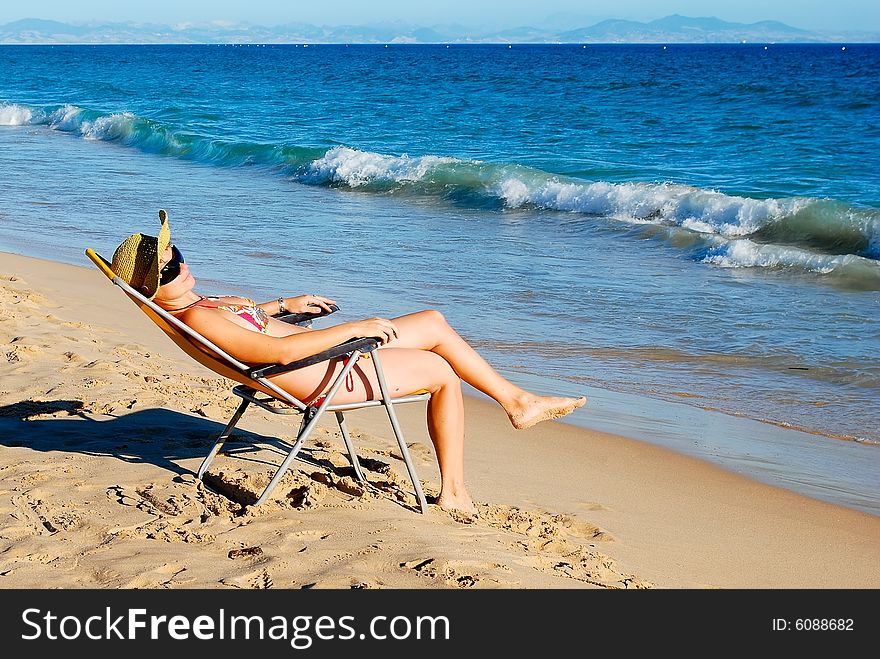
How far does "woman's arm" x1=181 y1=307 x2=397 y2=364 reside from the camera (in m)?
3.91

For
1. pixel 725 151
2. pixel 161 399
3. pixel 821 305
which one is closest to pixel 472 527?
pixel 161 399

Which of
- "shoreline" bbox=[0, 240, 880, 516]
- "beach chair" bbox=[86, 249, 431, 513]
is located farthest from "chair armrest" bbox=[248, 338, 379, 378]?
"shoreline" bbox=[0, 240, 880, 516]

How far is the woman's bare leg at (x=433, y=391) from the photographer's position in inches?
163

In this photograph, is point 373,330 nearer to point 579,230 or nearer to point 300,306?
point 300,306

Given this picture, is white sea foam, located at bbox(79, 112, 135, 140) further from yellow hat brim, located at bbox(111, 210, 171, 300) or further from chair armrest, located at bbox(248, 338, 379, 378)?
chair armrest, located at bbox(248, 338, 379, 378)

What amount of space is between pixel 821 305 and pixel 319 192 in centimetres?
999

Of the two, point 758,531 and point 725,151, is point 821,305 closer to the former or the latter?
point 758,531

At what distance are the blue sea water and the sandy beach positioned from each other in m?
0.51

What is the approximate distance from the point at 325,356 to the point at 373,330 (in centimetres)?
23

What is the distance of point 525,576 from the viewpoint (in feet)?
11.5

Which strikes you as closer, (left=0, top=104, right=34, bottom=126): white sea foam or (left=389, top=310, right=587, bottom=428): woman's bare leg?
(left=389, top=310, right=587, bottom=428): woman's bare leg

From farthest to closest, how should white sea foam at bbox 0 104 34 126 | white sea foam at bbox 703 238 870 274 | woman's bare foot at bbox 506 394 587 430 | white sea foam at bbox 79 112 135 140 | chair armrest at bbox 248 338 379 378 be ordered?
white sea foam at bbox 0 104 34 126, white sea foam at bbox 79 112 135 140, white sea foam at bbox 703 238 870 274, woman's bare foot at bbox 506 394 587 430, chair armrest at bbox 248 338 379 378
